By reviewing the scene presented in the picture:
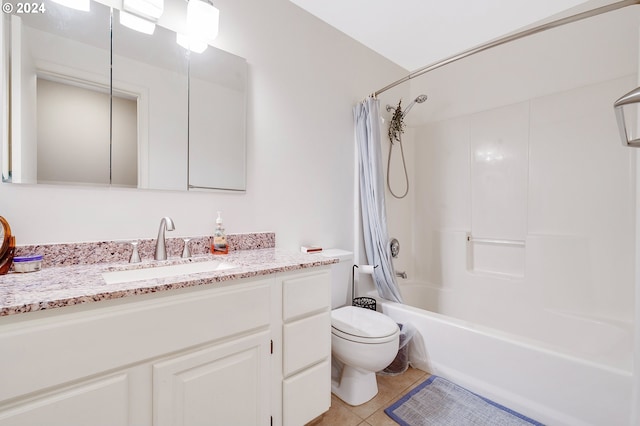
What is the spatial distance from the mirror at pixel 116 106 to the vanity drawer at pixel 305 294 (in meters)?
0.70

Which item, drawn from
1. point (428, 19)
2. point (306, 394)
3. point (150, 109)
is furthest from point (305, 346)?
point (428, 19)

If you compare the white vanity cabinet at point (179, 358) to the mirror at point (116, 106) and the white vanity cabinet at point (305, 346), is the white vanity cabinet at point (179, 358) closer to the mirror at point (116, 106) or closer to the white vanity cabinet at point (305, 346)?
the white vanity cabinet at point (305, 346)

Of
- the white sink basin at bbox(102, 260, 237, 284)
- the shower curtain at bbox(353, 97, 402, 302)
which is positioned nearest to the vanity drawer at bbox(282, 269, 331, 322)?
the white sink basin at bbox(102, 260, 237, 284)

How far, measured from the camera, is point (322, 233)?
1.99 metres

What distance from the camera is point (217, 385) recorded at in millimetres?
974

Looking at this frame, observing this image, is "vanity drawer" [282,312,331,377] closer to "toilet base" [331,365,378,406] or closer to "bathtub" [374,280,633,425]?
"toilet base" [331,365,378,406]

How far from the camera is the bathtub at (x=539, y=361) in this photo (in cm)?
121

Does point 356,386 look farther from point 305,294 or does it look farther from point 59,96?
point 59,96

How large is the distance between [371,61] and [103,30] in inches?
74.5

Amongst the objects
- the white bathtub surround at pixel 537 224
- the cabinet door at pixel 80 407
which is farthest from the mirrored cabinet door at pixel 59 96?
the white bathtub surround at pixel 537 224

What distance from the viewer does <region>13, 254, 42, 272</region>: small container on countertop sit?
0.94 meters

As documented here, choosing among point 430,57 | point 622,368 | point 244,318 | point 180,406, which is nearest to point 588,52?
point 430,57

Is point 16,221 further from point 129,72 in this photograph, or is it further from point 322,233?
point 322,233

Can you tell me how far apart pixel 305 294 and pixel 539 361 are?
1.25m
